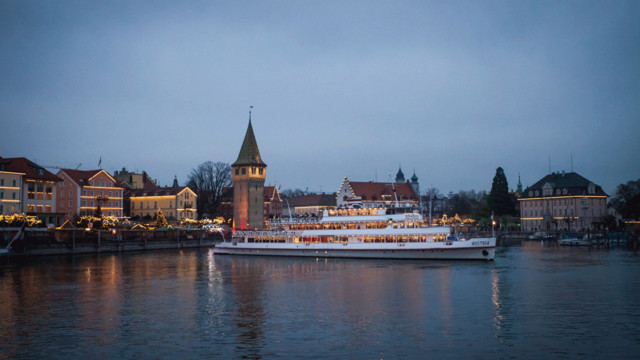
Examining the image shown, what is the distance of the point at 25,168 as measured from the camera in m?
74.3

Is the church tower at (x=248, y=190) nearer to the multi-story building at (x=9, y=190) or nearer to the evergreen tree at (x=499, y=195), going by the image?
the multi-story building at (x=9, y=190)

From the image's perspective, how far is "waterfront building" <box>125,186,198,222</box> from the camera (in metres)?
99.6

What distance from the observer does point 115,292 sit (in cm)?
3459

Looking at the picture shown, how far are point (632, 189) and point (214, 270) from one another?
299 ft

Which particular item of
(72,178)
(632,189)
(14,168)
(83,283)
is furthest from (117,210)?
(632,189)

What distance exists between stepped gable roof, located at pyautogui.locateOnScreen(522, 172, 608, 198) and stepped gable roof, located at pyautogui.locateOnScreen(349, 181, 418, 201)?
24.5m

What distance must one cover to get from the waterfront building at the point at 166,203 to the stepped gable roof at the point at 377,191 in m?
32.8

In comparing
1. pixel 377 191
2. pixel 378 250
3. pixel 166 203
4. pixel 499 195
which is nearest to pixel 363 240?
pixel 378 250

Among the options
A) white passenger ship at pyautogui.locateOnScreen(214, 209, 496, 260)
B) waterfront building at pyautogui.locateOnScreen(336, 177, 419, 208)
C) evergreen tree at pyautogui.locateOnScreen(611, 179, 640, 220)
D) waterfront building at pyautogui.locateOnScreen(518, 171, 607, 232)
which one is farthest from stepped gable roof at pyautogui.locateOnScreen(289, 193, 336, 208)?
white passenger ship at pyautogui.locateOnScreen(214, 209, 496, 260)

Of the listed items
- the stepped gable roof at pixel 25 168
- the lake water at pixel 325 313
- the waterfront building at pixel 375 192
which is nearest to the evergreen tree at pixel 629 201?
the waterfront building at pixel 375 192

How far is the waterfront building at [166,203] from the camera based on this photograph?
99.6 metres

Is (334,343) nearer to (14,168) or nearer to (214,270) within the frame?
(214,270)

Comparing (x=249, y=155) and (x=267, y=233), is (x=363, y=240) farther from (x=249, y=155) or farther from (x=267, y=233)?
(x=249, y=155)

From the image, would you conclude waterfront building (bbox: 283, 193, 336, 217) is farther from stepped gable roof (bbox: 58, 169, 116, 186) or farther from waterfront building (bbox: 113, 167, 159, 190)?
stepped gable roof (bbox: 58, 169, 116, 186)
